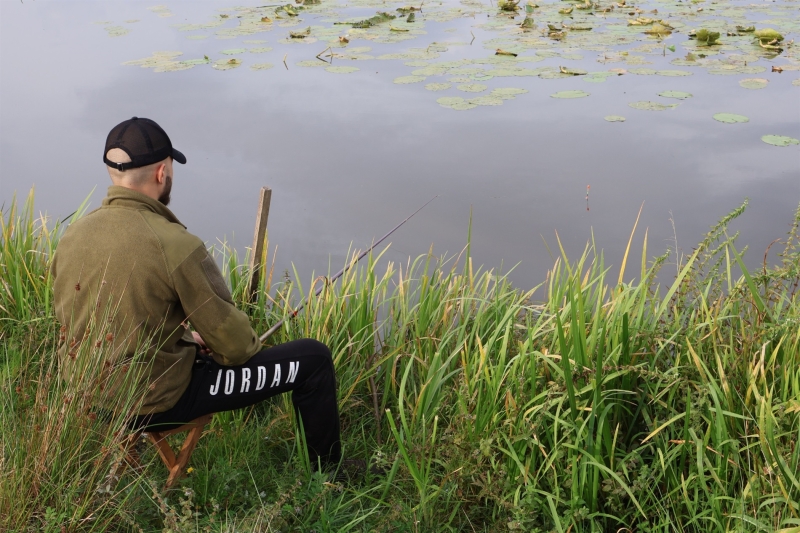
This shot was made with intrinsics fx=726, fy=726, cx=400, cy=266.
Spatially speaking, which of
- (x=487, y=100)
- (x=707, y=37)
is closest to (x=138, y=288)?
(x=487, y=100)

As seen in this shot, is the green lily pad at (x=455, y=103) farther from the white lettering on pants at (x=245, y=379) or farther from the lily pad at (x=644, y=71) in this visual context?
the white lettering on pants at (x=245, y=379)

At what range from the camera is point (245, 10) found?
10266 millimetres

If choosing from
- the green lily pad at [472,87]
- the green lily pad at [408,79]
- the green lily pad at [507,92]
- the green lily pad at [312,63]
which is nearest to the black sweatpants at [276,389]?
the green lily pad at [507,92]

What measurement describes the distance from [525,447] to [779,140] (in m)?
4.46

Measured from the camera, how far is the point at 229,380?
2.30 m

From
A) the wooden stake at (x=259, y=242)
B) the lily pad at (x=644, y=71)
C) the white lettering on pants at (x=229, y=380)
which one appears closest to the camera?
the white lettering on pants at (x=229, y=380)

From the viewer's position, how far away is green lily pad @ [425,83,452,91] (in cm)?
683

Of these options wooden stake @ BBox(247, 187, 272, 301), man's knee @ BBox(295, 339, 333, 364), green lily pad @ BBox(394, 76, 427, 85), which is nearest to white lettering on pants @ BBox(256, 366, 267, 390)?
man's knee @ BBox(295, 339, 333, 364)

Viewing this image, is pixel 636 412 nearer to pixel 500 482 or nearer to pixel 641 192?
pixel 500 482

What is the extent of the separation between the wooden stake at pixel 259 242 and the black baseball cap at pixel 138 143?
1.01 metres

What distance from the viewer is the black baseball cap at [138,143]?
6.94ft

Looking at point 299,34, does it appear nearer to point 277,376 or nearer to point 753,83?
point 753,83

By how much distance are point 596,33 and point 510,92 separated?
9.11ft

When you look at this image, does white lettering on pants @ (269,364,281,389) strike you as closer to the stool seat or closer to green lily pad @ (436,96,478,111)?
the stool seat
